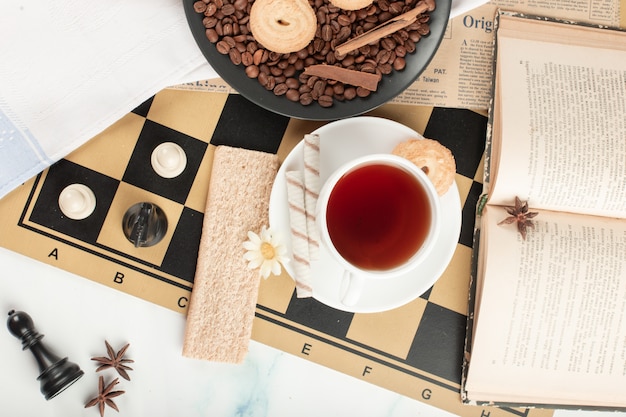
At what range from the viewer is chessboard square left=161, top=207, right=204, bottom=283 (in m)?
1.11

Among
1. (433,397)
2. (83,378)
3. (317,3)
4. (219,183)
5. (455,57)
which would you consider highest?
(455,57)

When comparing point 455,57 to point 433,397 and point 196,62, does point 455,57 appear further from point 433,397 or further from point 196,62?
point 433,397

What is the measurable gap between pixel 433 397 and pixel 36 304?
851mm

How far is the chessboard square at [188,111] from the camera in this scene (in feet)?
3.63

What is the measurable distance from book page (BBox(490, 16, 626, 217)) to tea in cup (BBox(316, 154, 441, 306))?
0.26 meters

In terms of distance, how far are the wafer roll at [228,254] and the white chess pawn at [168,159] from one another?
0.07 metres

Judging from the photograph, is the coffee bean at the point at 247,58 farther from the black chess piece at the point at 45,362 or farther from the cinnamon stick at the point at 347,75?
the black chess piece at the point at 45,362

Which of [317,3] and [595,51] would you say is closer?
[317,3]

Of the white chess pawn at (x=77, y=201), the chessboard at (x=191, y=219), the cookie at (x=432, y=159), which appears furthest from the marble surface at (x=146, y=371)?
the cookie at (x=432, y=159)

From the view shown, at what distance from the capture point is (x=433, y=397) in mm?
1151

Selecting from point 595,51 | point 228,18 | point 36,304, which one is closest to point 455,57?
point 595,51

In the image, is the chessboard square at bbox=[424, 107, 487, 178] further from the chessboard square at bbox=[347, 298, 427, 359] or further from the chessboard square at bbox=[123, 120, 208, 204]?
the chessboard square at bbox=[123, 120, 208, 204]

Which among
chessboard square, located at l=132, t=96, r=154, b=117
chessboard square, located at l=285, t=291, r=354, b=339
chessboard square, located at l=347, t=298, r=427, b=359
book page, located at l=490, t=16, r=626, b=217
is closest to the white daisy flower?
chessboard square, located at l=285, t=291, r=354, b=339

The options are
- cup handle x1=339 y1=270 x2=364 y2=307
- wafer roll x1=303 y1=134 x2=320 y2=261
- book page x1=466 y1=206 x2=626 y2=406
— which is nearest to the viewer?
cup handle x1=339 y1=270 x2=364 y2=307
